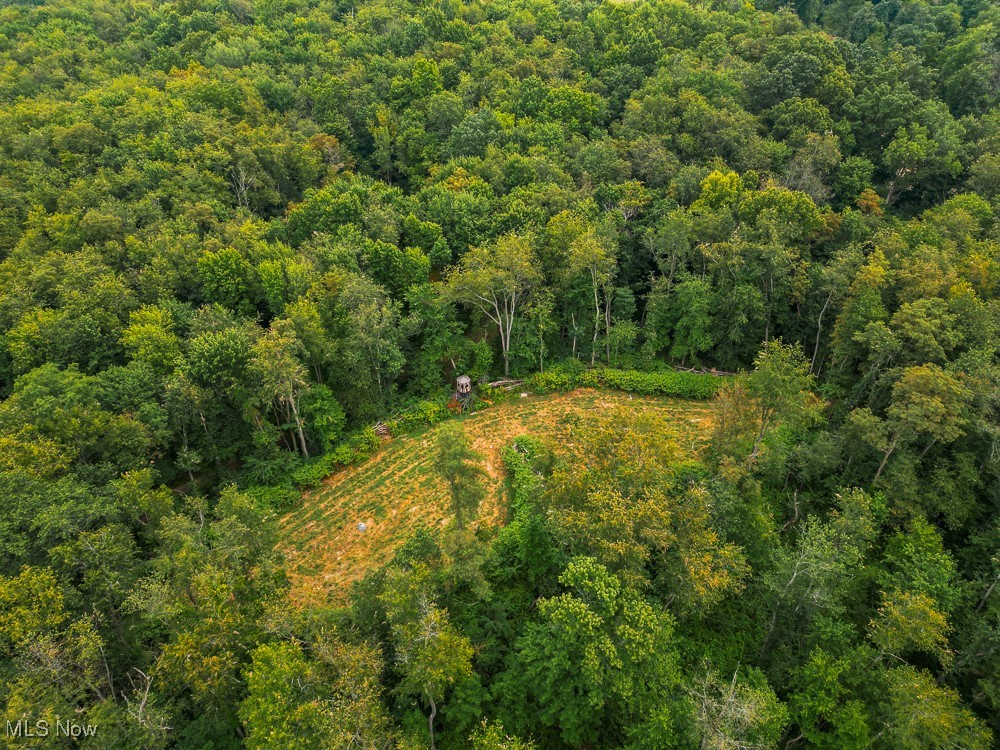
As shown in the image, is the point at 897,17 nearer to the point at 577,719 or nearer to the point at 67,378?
the point at 577,719

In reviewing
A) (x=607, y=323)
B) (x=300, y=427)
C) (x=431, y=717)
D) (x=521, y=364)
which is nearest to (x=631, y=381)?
(x=607, y=323)

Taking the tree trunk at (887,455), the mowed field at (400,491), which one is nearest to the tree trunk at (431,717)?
the mowed field at (400,491)

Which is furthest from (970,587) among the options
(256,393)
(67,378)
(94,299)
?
(94,299)

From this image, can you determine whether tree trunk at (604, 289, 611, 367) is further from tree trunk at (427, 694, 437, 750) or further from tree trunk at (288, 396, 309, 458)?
tree trunk at (427, 694, 437, 750)

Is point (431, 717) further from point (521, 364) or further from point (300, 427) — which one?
point (521, 364)

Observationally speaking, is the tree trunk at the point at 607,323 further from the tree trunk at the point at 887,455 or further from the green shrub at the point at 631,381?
the tree trunk at the point at 887,455
